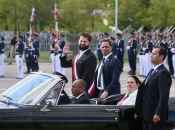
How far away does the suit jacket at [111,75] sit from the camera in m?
9.02

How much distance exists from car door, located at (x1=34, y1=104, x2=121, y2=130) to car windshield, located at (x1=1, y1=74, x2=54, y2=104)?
27cm

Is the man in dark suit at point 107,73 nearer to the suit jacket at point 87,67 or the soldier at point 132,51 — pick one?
the suit jacket at point 87,67

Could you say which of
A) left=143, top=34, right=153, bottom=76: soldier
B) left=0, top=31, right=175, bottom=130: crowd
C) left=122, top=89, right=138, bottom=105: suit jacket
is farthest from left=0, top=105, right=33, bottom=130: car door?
left=143, top=34, right=153, bottom=76: soldier

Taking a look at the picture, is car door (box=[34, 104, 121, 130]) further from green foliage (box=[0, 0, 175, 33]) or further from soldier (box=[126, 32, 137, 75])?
green foliage (box=[0, 0, 175, 33])

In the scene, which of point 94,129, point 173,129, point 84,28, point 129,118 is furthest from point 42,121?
point 84,28

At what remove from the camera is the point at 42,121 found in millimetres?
7145

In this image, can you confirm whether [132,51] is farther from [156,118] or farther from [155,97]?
[156,118]

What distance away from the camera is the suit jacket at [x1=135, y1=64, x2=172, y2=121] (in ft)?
22.5

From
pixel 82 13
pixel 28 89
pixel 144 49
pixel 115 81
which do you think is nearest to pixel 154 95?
pixel 28 89

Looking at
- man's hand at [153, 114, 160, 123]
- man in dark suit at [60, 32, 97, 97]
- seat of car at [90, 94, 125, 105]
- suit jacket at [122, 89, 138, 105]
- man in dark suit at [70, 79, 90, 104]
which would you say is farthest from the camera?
man in dark suit at [60, 32, 97, 97]

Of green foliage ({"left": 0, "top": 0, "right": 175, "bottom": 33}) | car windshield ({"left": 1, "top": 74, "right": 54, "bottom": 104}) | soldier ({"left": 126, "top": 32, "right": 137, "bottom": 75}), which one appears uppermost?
green foliage ({"left": 0, "top": 0, "right": 175, "bottom": 33})

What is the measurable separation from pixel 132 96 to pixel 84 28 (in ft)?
108

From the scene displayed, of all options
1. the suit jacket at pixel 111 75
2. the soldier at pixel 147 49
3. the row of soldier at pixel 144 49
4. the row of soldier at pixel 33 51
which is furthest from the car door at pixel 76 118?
the soldier at pixel 147 49

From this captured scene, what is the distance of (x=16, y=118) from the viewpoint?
7113 millimetres
